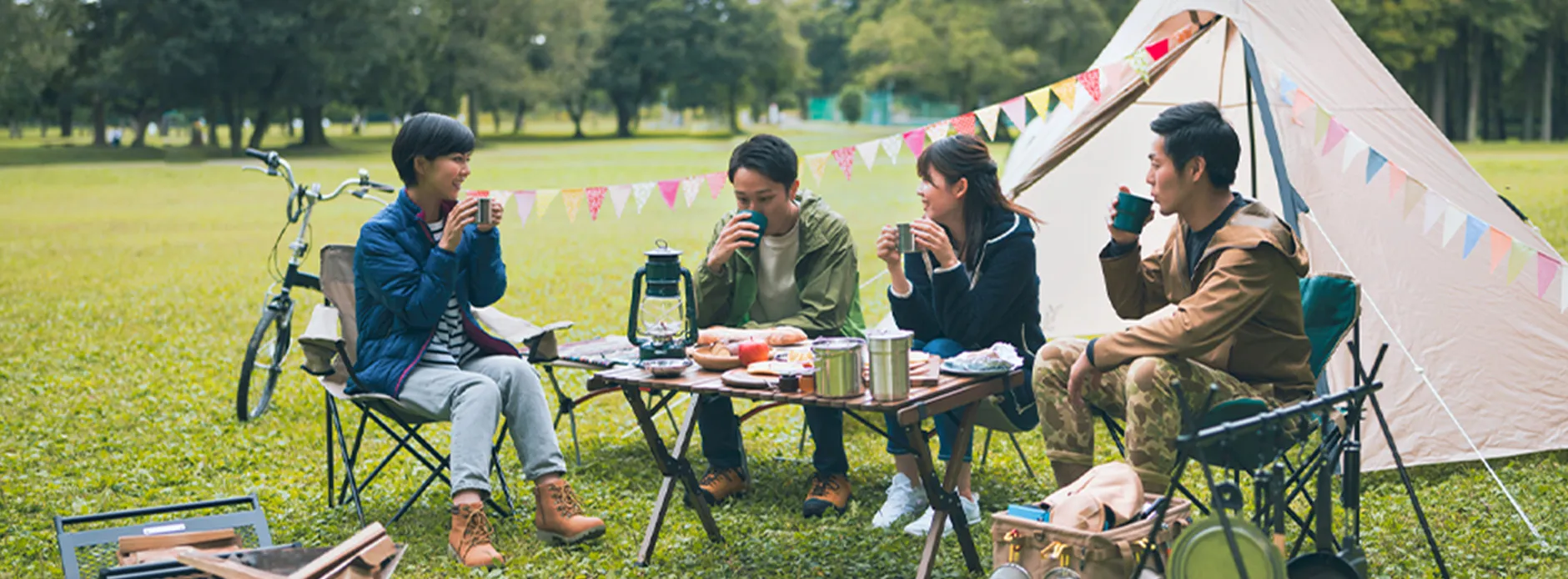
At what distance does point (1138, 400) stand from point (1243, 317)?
0.32 m

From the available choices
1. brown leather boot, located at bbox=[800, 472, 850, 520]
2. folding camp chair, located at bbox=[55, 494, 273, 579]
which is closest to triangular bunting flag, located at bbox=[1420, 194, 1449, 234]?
brown leather boot, located at bbox=[800, 472, 850, 520]

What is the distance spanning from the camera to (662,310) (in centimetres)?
390

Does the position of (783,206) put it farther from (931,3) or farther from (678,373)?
(931,3)

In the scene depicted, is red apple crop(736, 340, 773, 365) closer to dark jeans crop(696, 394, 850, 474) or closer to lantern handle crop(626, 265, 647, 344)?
lantern handle crop(626, 265, 647, 344)

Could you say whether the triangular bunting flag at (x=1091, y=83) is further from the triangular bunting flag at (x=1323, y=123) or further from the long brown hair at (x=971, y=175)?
the long brown hair at (x=971, y=175)

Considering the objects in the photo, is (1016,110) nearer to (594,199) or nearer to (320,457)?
(594,199)

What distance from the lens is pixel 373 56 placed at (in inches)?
1501

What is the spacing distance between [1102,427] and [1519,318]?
5.23 feet

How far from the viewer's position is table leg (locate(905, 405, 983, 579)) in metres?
3.27

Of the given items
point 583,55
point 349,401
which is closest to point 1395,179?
point 349,401

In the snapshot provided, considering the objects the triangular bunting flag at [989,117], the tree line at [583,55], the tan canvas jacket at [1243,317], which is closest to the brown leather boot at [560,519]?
the tan canvas jacket at [1243,317]

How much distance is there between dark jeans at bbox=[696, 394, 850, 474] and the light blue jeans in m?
0.66

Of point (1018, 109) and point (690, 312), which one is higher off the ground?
point (1018, 109)

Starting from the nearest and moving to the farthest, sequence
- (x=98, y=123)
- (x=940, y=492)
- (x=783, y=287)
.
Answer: (x=940, y=492) < (x=783, y=287) < (x=98, y=123)
